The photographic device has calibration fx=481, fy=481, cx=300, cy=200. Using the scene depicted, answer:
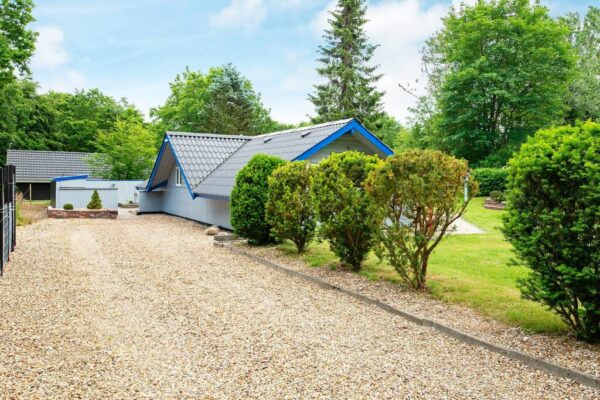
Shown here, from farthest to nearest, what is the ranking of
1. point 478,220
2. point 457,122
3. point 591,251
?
point 457,122
point 478,220
point 591,251

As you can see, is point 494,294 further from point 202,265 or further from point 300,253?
point 202,265

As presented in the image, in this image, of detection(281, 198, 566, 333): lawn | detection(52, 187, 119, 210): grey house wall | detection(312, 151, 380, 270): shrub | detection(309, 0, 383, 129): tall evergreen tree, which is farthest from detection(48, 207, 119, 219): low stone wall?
detection(309, 0, 383, 129): tall evergreen tree

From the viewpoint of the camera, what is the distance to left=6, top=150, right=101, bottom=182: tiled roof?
37.8 meters

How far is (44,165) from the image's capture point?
39.0 metres

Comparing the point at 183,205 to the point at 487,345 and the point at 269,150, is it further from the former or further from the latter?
the point at 487,345

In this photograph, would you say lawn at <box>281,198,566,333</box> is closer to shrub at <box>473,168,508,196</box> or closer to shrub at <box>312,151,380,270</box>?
shrub at <box>312,151,380,270</box>

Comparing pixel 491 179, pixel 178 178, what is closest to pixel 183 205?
pixel 178 178

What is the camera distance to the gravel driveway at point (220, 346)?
14.1 feet

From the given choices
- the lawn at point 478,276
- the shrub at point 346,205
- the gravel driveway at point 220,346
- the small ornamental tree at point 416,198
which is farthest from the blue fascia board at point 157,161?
the small ornamental tree at point 416,198

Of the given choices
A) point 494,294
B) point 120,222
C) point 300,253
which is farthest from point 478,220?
point 120,222

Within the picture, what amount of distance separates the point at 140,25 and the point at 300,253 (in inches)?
502

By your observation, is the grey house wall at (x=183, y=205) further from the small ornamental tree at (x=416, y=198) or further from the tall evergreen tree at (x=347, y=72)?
the tall evergreen tree at (x=347, y=72)

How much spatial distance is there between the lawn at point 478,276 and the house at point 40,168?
31955 mm

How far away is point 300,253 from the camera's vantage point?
1152 centimetres
